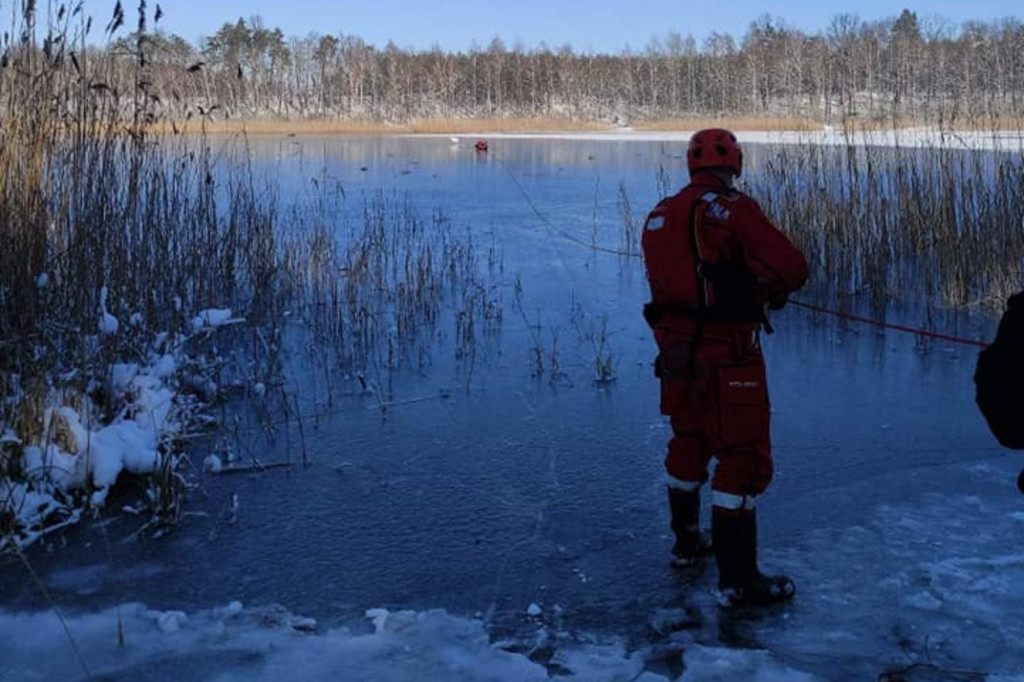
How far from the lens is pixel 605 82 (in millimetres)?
66375

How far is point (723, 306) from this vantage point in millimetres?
2992

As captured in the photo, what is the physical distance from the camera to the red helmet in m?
3.08

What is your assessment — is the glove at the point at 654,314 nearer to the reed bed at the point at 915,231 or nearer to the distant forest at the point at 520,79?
the reed bed at the point at 915,231

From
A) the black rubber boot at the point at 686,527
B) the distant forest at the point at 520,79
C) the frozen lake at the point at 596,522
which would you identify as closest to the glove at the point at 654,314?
the black rubber boot at the point at 686,527

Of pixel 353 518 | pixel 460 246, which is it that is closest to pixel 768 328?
pixel 353 518

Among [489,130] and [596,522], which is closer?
[596,522]

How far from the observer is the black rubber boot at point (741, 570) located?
3031 millimetres

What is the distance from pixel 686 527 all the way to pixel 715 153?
4.11 feet

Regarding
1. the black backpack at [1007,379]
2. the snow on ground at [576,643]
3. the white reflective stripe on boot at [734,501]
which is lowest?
the snow on ground at [576,643]

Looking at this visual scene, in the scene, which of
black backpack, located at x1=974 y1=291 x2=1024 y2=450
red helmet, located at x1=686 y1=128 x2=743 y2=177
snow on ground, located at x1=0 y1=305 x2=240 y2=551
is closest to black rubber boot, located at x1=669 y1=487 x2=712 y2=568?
red helmet, located at x1=686 y1=128 x2=743 y2=177

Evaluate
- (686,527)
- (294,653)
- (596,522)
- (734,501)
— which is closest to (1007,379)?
(734,501)

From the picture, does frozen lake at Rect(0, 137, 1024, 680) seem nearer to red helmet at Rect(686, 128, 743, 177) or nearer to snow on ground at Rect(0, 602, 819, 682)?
snow on ground at Rect(0, 602, 819, 682)

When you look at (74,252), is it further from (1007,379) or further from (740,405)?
(1007,379)

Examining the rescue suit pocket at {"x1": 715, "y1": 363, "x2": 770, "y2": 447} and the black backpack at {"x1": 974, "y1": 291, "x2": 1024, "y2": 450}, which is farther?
the rescue suit pocket at {"x1": 715, "y1": 363, "x2": 770, "y2": 447}
